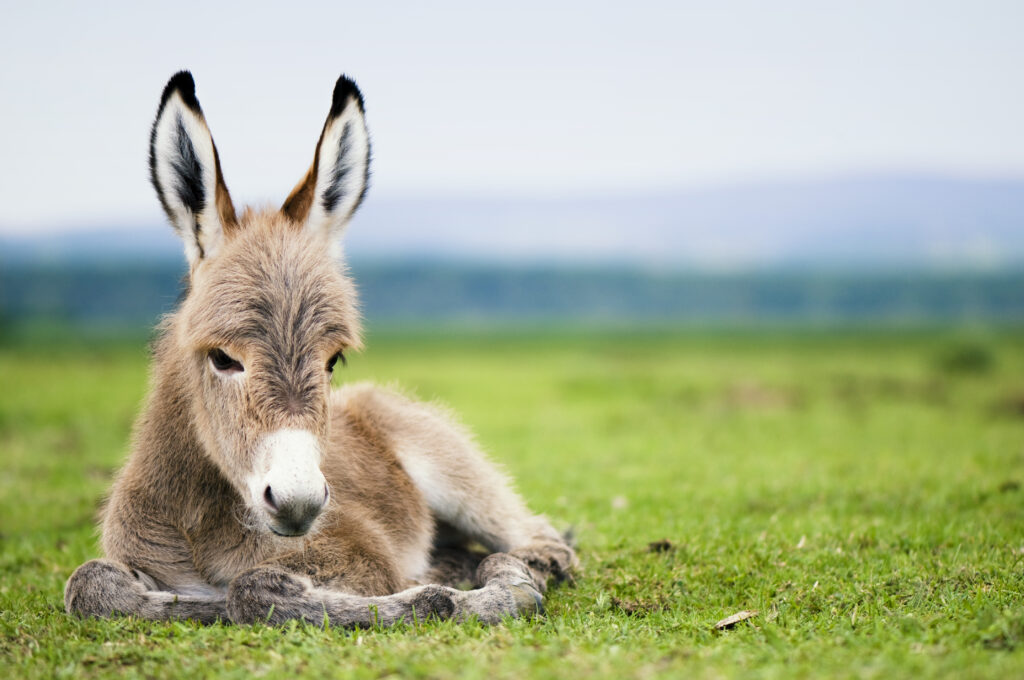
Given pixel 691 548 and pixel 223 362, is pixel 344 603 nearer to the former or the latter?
pixel 223 362

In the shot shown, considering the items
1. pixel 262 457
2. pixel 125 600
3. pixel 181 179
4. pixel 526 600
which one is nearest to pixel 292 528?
pixel 262 457

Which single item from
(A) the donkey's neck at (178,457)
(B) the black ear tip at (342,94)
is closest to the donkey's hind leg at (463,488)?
(A) the donkey's neck at (178,457)

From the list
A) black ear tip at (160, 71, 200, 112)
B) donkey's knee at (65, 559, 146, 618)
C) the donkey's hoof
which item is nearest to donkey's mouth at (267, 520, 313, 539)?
donkey's knee at (65, 559, 146, 618)

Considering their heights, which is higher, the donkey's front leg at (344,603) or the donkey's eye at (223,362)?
the donkey's eye at (223,362)

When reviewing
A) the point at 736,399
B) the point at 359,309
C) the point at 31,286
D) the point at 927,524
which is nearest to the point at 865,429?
the point at 736,399

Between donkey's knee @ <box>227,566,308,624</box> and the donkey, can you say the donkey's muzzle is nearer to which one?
the donkey

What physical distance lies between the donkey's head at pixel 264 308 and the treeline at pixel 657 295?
89013 millimetres

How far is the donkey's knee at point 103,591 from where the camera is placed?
4.60 metres

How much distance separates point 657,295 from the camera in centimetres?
11606

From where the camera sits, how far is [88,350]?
3881cm

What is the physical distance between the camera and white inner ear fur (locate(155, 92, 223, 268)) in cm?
452

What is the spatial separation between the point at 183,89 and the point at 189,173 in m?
0.46

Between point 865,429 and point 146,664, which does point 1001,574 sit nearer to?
point 146,664

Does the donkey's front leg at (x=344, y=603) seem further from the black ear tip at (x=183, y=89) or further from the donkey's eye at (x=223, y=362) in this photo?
the black ear tip at (x=183, y=89)
